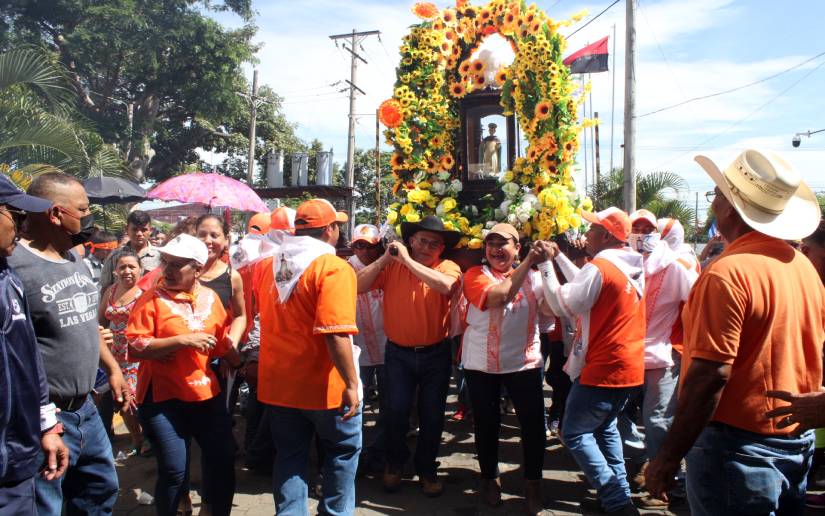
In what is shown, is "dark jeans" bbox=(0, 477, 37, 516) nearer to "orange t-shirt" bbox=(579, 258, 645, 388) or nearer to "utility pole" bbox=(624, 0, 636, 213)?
"orange t-shirt" bbox=(579, 258, 645, 388)

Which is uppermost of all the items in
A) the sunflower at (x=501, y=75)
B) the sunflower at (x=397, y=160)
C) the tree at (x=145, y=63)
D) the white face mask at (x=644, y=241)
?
the tree at (x=145, y=63)

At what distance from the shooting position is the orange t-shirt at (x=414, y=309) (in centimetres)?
436

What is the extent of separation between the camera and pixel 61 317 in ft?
8.86

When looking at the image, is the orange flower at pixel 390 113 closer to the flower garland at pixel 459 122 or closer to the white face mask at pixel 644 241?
the flower garland at pixel 459 122

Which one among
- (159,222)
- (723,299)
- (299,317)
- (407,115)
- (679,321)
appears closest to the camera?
(723,299)

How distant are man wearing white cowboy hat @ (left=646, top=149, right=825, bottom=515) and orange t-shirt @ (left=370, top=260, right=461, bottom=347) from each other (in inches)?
89.3

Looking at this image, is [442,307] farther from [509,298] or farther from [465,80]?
[465,80]

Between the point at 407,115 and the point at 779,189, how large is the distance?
3.60 metres

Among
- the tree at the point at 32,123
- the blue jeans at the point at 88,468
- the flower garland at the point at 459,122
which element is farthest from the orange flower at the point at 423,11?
the tree at the point at 32,123

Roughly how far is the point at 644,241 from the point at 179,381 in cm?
345

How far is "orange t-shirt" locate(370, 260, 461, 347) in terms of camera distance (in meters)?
4.36

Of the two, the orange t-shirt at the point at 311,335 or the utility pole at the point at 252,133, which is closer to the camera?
the orange t-shirt at the point at 311,335

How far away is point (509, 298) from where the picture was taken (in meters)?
4.00

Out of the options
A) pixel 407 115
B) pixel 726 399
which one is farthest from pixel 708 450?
pixel 407 115
